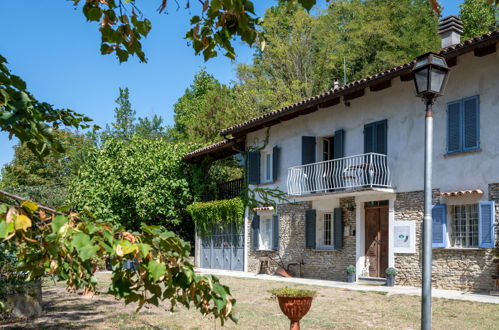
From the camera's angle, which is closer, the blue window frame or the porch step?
the blue window frame

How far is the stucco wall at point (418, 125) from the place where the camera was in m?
12.1

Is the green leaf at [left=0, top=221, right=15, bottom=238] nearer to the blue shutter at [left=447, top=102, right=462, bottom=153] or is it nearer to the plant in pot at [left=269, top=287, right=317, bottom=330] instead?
the plant in pot at [left=269, top=287, right=317, bottom=330]

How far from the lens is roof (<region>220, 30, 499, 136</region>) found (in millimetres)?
11469

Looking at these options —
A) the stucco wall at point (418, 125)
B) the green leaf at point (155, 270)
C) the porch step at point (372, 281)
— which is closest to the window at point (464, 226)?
the stucco wall at point (418, 125)

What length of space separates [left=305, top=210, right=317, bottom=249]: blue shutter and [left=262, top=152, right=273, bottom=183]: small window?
2.89 metres

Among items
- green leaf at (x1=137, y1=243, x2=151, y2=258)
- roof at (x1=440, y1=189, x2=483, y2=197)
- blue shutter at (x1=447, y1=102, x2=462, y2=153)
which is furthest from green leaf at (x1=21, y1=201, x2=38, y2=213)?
blue shutter at (x1=447, y1=102, x2=462, y2=153)

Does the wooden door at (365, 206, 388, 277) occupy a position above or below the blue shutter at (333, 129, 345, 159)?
below

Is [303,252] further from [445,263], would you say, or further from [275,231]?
[445,263]

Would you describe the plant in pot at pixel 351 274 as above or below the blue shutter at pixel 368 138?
below

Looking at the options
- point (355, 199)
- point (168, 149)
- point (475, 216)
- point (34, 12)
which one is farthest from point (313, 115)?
point (34, 12)

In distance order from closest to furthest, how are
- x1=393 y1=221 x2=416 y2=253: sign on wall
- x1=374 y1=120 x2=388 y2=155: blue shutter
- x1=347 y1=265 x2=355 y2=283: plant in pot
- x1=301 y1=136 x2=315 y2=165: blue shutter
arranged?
x1=393 y1=221 x2=416 y2=253: sign on wall < x1=374 y1=120 x2=388 y2=155: blue shutter < x1=347 y1=265 x2=355 y2=283: plant in pot < x1=301 y1=136 x2=315 y2=165: blue shutter

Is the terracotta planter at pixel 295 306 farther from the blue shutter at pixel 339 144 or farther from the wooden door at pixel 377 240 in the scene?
the blue shutter at pixel 339 144

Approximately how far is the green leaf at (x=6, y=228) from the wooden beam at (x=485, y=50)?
39.5 ft

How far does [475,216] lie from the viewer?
1250 centimetres
